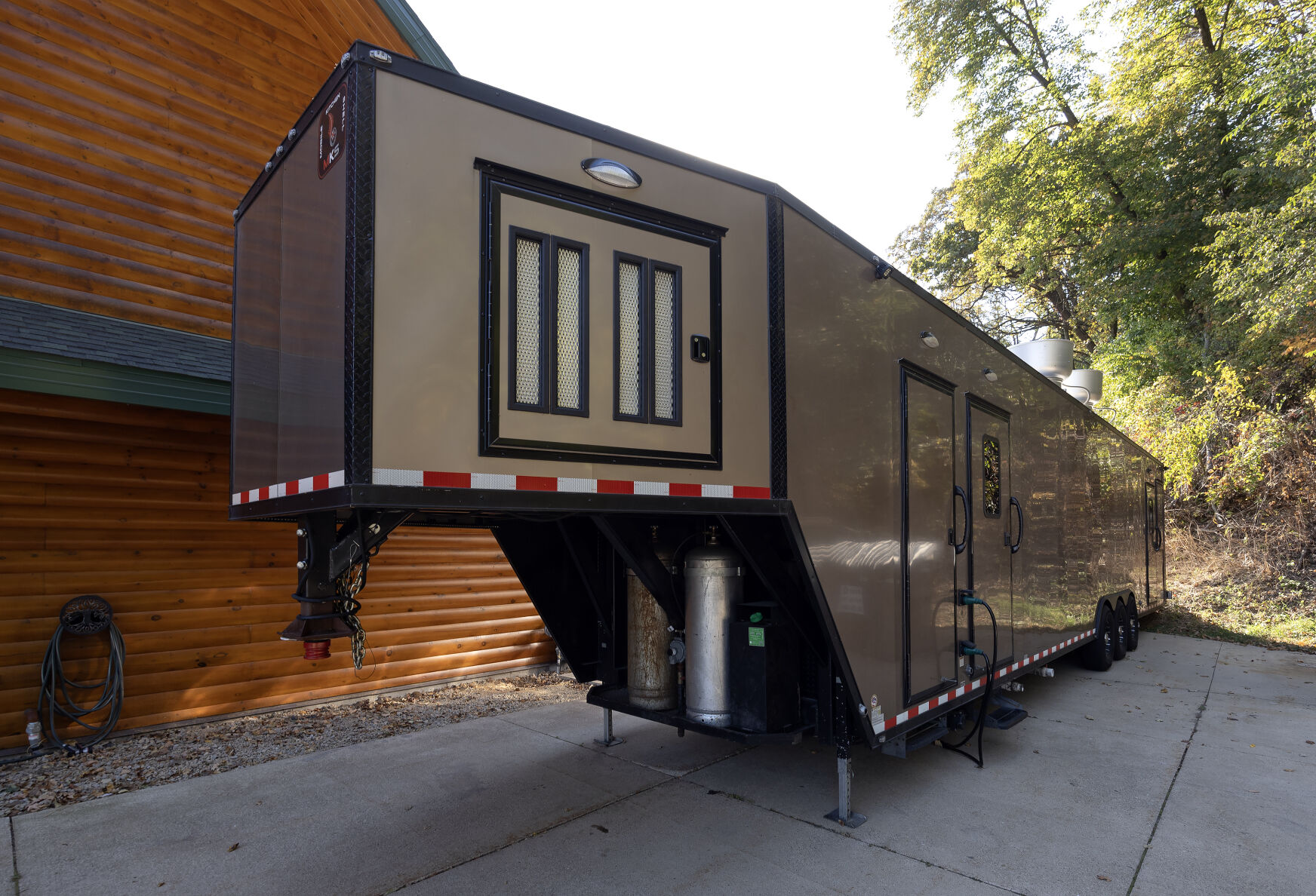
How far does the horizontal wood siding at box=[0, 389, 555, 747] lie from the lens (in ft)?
16.0

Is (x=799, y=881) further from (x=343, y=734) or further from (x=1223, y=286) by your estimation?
(x=1223, y=286)

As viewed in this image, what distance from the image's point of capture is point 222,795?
4.34 meters

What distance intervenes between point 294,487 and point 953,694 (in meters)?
4.04

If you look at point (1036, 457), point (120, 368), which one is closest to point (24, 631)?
point (120, 368)

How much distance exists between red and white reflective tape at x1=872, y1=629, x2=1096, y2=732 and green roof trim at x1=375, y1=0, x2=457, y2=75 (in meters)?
6.44

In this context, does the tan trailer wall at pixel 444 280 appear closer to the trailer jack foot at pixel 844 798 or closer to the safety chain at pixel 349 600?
the safety chain at pixel 349 600

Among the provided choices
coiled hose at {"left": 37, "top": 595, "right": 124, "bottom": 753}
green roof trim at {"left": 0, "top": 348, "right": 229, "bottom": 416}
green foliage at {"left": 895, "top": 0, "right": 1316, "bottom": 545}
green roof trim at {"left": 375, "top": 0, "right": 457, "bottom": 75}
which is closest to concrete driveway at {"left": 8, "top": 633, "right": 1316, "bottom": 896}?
coiled hose at {"left": 37, "top": 595, "right": 124, "bottom": 753}

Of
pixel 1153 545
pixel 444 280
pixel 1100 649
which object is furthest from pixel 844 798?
pixel 1153 545

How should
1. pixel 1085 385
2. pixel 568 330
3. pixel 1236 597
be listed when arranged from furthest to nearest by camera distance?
pixel 1236 597 → pixel 1085 385 → pixel 568 330

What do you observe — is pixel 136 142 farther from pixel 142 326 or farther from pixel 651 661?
pixel 651 661

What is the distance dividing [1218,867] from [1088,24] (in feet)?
70.6

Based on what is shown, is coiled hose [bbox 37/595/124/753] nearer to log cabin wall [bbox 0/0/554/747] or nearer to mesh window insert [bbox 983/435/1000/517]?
log cabin wall [bbox 0/0/554/747]

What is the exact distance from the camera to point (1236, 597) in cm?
1308

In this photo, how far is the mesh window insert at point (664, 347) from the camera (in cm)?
303
